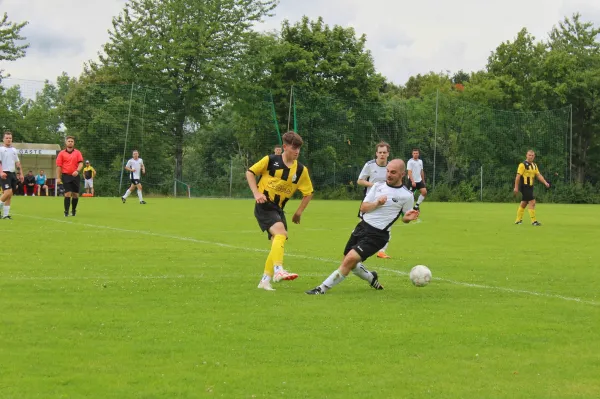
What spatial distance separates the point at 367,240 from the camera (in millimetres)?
9391

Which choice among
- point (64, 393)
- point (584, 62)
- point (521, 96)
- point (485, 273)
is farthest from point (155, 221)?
point (584, 62)

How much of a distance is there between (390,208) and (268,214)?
1.60 metres

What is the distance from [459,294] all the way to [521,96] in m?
49.1

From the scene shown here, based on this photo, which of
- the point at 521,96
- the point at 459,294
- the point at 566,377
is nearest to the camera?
the point at 566,377

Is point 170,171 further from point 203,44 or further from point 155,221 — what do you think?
point 155,221

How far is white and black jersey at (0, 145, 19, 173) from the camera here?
2158 cm

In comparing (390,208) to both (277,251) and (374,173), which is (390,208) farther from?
(374,173)

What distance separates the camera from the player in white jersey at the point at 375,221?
931 centimetres

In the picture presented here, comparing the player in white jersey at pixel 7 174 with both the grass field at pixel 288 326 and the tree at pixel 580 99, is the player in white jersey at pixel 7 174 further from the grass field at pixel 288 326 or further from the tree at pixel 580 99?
the tree at pixel 580 99

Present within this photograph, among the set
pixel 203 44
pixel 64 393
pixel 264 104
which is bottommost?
pixel 64 393

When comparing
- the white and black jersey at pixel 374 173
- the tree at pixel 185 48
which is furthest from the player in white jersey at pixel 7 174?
the tree at pixel 185 48

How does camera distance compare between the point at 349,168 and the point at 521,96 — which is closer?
the point at 349,168

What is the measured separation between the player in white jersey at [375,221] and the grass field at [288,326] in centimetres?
22

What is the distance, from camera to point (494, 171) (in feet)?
162
